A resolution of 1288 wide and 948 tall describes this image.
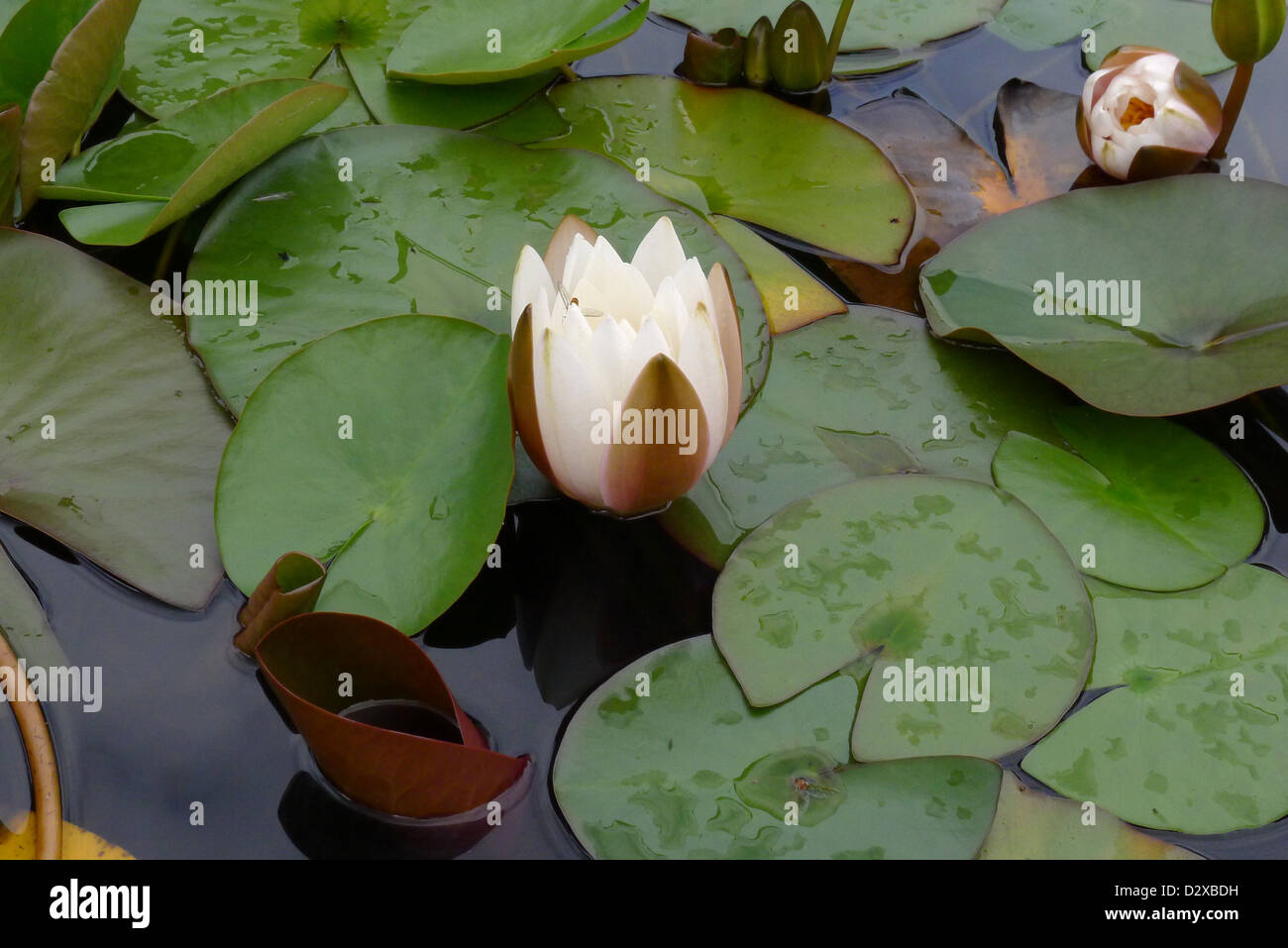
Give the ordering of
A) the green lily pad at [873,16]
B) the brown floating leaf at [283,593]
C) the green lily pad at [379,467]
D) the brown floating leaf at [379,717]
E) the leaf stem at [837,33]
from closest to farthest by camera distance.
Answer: the brown floating leaf at [379,717], the brown floating leaf at [283,593], the green lily pad at [379,467], the leaf stem at [837,33], the green lily pad at [873,16]

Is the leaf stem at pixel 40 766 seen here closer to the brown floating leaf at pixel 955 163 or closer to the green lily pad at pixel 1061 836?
the green lily pad at pixel 1061 836

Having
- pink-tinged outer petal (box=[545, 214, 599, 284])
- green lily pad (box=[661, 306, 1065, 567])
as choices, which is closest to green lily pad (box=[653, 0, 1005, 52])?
green lily pad (box=[661, 306, 1065, 567])

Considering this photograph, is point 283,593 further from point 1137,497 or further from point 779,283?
point 1137,497

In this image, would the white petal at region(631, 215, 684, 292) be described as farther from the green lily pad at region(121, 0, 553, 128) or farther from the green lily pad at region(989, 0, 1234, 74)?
the green lily pad at region(989, 0, 1234, 74)

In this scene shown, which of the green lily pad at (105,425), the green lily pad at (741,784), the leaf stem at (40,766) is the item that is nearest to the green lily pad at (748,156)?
the green lily pad at (105,425)

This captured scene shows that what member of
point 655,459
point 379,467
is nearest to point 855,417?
point 655,459

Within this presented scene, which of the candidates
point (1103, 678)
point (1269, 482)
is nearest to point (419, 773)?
Result: point (1103, 678)

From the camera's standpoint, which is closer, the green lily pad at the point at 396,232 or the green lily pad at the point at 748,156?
the green lily pad at the point at 396,232
